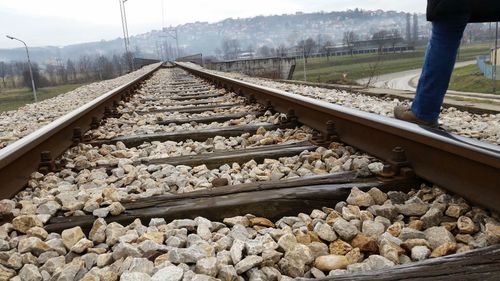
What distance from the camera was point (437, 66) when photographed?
2.81 metres

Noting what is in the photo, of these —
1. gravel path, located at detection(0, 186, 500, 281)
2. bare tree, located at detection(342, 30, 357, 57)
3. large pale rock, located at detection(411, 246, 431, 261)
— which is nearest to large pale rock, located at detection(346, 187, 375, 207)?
gravel path, located at detection(0, 186, 500, 281)

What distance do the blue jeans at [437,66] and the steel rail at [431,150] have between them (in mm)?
404

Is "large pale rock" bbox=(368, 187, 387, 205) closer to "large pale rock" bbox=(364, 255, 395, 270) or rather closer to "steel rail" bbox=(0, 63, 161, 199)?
"large pale rock" bbox=(364, 255, 395, 270)

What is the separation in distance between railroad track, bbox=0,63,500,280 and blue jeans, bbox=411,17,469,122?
46 centimetres

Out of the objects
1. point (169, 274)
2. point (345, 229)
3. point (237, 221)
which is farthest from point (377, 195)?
point (169, 274)

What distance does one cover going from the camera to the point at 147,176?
260cm

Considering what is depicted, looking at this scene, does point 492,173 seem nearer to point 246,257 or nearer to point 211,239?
point 246,257

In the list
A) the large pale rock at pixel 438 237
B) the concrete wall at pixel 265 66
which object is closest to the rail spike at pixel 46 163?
the large pale rock at pixel 438 237

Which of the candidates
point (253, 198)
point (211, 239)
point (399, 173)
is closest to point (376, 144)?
point (399, 173)

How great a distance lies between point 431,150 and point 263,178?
0.86 meters

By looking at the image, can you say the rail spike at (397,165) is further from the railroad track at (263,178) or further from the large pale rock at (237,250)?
the large pale rock at (237,250)

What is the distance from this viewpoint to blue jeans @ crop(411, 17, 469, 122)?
2.72 meters

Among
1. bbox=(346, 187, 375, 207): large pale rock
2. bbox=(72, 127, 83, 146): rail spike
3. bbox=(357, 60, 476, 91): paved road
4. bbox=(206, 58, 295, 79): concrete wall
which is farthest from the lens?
bbox=(357, 60, 476, 91): paved road

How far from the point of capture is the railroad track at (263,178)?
66.6 inches
